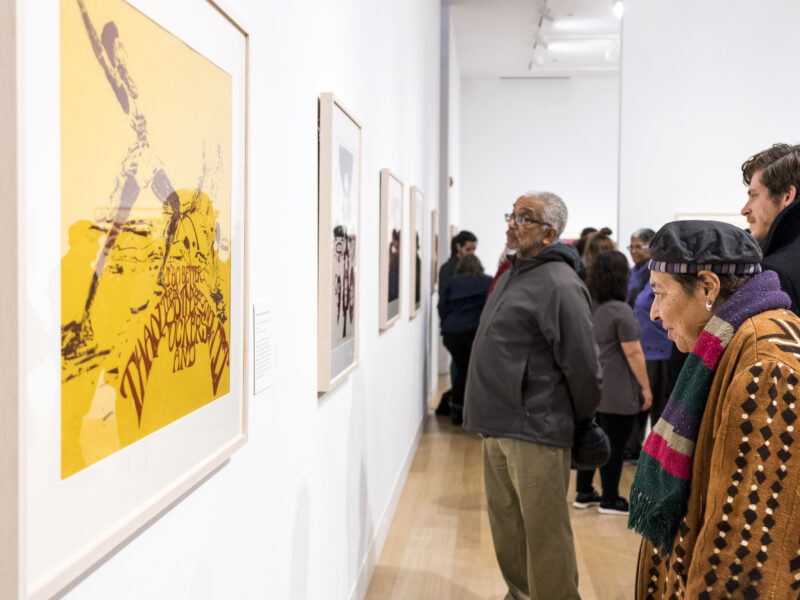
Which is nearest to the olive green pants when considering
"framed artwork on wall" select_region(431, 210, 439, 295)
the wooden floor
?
the wooden floor

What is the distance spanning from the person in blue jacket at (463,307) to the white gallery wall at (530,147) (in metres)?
6.64

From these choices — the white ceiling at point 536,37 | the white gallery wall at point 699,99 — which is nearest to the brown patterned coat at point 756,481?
the white gallery wall at point 699,99

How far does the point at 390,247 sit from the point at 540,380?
148cm

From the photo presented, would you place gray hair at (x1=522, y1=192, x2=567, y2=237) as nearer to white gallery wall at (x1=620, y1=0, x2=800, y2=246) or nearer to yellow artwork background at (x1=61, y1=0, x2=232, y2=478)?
yellow artwork background at (x1=61, y1=0, x2=232, y2=478)

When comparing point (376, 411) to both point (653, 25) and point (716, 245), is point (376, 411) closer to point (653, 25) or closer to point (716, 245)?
point (716, 245)

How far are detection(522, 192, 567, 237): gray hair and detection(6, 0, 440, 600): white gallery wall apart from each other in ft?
2.75

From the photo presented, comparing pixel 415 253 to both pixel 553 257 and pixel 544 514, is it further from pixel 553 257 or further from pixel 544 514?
pixel 544 514

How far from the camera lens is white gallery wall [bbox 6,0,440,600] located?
1.57m

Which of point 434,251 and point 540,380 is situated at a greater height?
point 434,251

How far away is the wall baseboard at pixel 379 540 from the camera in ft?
12.3

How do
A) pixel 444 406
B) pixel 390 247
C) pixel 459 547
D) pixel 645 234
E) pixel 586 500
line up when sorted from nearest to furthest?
1. pixel 390 247
2. pixel 459 547
3. pixel 586 500
4. pixel 645 234
5. pixel 444 406

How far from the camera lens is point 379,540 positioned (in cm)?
446

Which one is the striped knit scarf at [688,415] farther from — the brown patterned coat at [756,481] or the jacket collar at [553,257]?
the jacket collar at [553,257]

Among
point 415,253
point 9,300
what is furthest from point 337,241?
point 415,253
